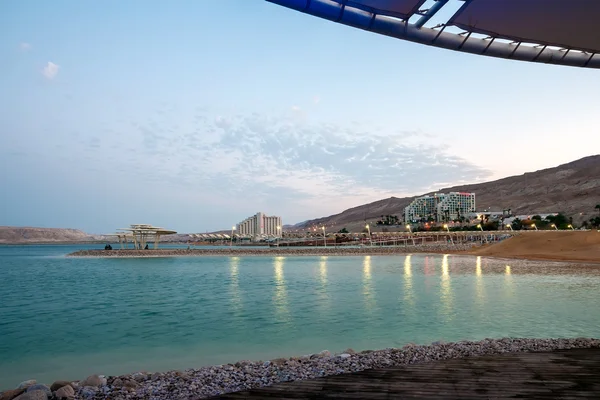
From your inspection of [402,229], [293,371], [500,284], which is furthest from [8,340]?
[402,229]

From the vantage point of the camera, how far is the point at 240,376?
5.80 metres

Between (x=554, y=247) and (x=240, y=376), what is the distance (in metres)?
51.7

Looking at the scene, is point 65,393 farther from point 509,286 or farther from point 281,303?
point 509,286

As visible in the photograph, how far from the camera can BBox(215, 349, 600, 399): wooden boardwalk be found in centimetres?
425

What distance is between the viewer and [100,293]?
23.2 m

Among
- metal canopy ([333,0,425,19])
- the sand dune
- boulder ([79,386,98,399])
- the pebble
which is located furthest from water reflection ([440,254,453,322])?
the sand dune

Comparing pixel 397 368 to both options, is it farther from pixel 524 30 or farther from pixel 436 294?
pixel 436 294

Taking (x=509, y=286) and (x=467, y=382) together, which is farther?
(x=509, y=286)

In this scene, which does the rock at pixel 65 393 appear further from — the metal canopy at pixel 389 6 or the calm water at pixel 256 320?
the metal canopy at pixel 389 6

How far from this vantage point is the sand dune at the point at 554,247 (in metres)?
42.1

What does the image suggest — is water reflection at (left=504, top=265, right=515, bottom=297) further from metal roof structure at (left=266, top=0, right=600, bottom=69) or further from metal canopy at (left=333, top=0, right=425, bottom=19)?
metal canopy at (left=333, top=0, right=425, bottom=19)

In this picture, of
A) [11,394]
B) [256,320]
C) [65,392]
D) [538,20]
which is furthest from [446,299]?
[11,394]

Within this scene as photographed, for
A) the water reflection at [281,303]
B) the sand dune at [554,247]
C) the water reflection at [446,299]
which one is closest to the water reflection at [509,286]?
the water reflection at [446,299]

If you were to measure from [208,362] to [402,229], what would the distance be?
7712 inches
